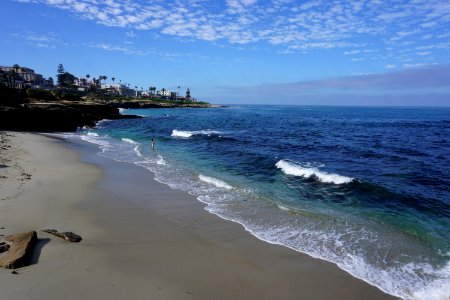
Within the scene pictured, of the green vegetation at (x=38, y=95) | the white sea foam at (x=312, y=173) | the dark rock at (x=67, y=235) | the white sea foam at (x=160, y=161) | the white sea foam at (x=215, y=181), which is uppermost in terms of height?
the green vegetation at (x=38, y=95)

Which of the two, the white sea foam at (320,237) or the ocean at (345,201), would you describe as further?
the ocean at (345,201)

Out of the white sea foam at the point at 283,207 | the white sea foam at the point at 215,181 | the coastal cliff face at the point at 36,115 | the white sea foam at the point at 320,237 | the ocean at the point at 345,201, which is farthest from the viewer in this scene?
the coastal cliff face at the point at 36,115

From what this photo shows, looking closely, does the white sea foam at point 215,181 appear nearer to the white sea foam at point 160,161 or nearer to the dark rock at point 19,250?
the white sea foam at point 160,161

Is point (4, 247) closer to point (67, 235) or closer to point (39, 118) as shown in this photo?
point (67, 235)

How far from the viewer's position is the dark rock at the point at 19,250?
755cm

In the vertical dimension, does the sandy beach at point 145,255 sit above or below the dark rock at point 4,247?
below

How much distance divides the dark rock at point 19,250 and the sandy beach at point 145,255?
0.21 m

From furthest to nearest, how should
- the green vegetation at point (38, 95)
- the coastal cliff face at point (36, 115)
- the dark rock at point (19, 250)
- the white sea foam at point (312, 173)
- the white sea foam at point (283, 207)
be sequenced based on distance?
the green vegetation at point (38, 95) → the coastal cliff face at point (36, 115) → the white sea foam at point (312, 173) → the white sea foam at point (283, 207) → the dark rock at point (19, 250)

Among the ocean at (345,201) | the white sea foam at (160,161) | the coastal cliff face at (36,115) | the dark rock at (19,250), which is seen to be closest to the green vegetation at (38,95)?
the coastal cliff face at (36,115)

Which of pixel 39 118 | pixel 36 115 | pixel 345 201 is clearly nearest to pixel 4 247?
pixel 345 201

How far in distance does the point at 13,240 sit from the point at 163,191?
755 cm

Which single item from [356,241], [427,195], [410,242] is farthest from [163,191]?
[427,195]

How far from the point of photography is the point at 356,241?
34.3 ft

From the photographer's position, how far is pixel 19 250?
8.15 metres
